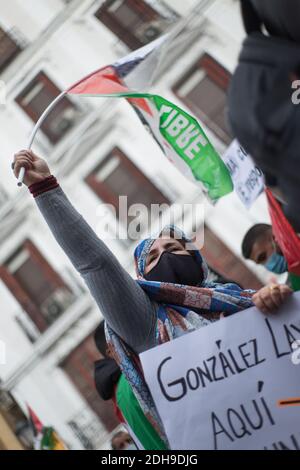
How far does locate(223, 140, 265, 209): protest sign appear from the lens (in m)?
4.82

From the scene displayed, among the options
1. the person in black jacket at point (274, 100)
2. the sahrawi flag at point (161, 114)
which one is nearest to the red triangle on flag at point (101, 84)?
the sahrawi flag at point (161, 114)

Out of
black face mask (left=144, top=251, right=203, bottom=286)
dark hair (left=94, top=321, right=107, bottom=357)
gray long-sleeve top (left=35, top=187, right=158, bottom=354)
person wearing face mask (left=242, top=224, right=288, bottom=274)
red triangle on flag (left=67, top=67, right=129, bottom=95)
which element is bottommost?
person wearing face mask (left=242, top=224, right=288, bottom=274)

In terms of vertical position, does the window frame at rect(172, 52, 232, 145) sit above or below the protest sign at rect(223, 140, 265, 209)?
above

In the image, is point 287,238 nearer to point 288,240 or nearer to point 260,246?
point 288,240

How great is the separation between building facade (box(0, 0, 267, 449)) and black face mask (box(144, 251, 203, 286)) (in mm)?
9152

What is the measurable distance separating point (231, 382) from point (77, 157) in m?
11.1

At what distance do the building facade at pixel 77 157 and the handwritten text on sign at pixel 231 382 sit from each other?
9541 millimetres

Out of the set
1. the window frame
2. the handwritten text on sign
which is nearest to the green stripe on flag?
the handwritten text on sign

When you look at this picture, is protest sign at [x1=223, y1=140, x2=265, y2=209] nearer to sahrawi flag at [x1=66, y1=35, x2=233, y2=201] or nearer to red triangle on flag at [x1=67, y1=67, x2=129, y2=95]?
sahrawi flag at [x1=66, y1=35, x2=233, y2=201]

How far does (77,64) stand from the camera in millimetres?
12938

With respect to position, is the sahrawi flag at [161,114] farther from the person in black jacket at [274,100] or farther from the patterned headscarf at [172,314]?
the person in black jacket at [274,100]

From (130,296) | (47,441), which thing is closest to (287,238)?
(130,296)

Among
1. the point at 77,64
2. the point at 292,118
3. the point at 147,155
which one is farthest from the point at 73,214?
the point at 77,64

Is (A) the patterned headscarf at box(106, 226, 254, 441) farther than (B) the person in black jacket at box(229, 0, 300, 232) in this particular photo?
Yes
